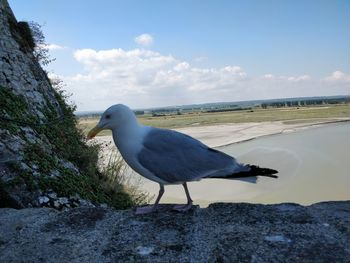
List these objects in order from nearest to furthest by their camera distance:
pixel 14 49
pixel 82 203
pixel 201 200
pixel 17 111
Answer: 1. pixel 82 203
2. pixel 17 111
3. pixel 14 49
4. pixel 201 200

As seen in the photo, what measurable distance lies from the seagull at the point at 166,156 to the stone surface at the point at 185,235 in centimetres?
37

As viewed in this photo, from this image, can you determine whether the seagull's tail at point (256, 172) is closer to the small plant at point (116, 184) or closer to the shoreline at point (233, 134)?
the small plant at point (116, 184)

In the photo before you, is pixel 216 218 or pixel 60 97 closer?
pixel 216 218

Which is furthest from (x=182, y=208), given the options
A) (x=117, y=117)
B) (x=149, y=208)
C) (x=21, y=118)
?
(x=21, y=118)

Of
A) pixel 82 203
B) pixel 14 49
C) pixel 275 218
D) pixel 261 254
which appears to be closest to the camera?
pixel 261 254

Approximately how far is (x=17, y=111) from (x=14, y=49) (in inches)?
118

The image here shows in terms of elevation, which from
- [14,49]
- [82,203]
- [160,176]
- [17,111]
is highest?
[14,49]

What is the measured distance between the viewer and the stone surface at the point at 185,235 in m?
2.67

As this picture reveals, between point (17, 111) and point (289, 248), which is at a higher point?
point (17, 111)

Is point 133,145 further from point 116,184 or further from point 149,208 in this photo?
point 116,184

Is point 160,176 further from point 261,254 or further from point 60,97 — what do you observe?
point 60,97

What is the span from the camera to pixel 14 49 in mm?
8969

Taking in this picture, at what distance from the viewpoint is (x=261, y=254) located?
262 cm

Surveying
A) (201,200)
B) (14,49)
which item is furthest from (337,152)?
(14,49)
